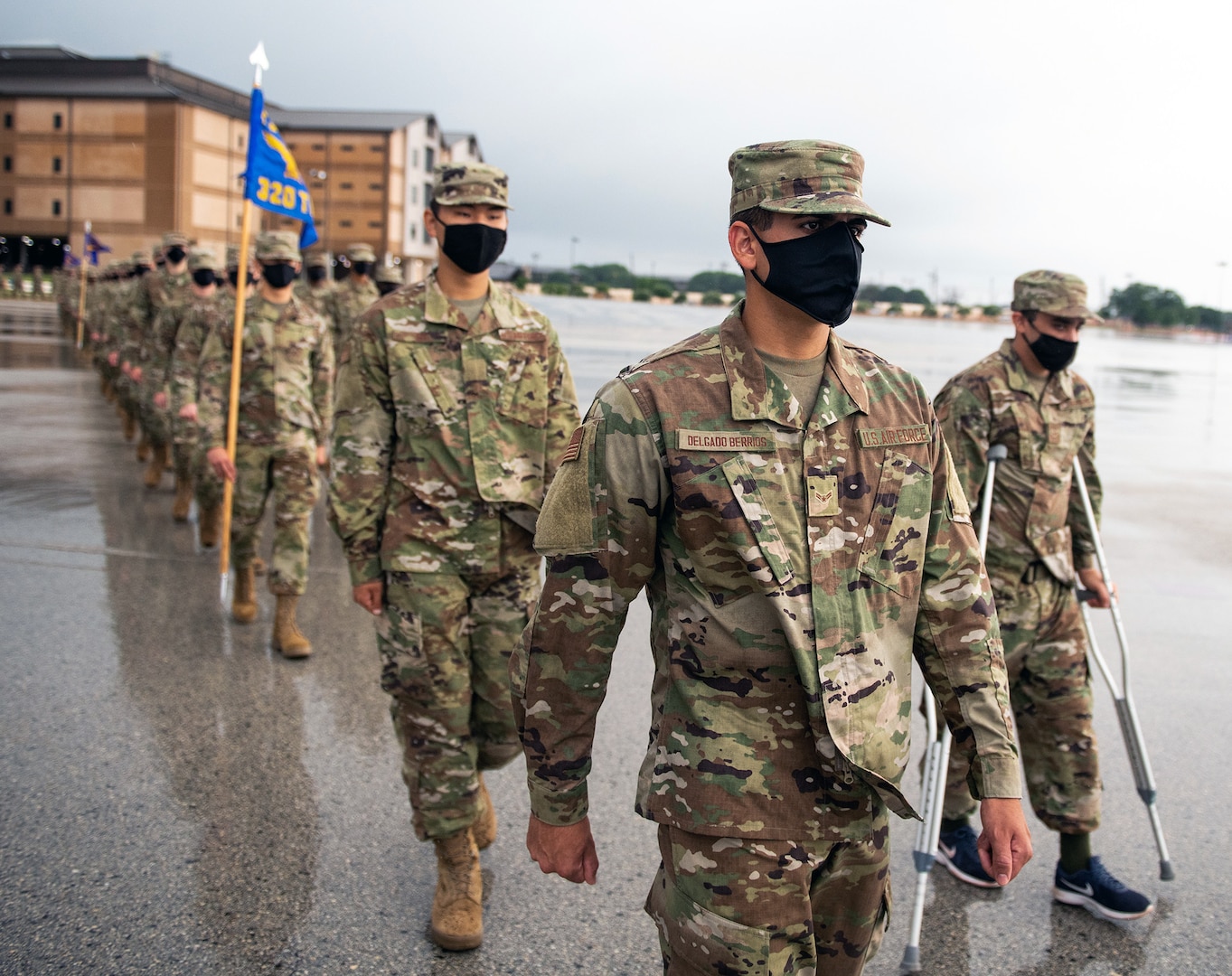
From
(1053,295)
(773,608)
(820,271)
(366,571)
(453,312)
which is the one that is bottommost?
(366,571)

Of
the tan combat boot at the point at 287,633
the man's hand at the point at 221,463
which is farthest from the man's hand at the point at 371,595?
the man's hand at the point at 221,463

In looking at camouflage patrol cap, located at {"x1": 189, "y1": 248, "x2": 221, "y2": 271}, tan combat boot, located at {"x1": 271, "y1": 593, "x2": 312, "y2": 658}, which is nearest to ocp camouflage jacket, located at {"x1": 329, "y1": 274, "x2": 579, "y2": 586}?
tan combat boot, located at {"x1": 271, "y1": 593, "x2": 312, "y2": 658}

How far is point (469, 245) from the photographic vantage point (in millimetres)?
4020

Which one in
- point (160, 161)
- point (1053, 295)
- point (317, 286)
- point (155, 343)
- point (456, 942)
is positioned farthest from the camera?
point (160, 161)

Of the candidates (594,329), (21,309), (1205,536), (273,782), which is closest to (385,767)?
(273,782)

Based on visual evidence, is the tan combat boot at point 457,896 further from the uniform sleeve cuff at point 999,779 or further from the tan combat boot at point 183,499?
the tan combat boot at point 183,499

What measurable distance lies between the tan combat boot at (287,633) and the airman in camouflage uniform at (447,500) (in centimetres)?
251

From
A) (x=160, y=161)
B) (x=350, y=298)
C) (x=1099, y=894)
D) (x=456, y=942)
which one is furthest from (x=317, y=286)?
(x=160, y=161)

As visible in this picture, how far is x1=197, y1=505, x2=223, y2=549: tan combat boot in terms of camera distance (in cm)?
884

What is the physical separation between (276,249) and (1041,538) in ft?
17.7

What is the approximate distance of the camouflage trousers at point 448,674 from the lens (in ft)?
12.3

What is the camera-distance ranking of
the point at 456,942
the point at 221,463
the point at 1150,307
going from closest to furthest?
the point at 456,942
the point at 221,463
the point at 1150,307

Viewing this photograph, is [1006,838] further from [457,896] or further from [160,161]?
[160,161]

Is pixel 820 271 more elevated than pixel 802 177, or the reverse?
pixel 802 177
